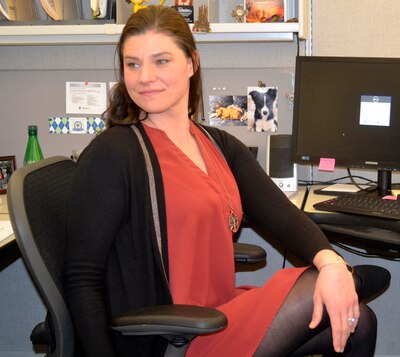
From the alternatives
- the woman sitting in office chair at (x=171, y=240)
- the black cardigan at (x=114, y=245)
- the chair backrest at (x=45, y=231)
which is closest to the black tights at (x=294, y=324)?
the woman sitting in office chair at (x=171, y=240)

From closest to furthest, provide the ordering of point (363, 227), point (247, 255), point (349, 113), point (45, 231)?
point (45, 231) → point (247, 255) → point (363, 227) → point (349, 113)

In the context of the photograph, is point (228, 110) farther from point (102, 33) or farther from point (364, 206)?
point (364, 206)

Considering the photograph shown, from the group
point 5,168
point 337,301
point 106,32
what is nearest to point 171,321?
point 337,301

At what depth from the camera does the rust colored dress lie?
122 centimetres

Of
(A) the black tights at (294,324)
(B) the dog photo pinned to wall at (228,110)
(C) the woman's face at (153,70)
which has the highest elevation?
(C) the woman's face at (153,70)

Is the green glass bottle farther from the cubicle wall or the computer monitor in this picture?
the computer monitor

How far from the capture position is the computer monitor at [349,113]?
1.94m

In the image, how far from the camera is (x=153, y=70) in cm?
133

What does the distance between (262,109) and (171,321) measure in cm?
127

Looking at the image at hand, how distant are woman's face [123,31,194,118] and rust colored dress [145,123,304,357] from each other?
7 cm

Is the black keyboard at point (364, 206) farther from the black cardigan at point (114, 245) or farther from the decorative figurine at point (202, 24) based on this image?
the decorative figurine at point (202, 24)

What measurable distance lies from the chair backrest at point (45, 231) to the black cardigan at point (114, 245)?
28mm

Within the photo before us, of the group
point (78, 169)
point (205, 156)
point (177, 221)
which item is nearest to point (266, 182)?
point (205, 156)

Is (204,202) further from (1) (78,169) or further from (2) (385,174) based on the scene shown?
(2) (385,174)
